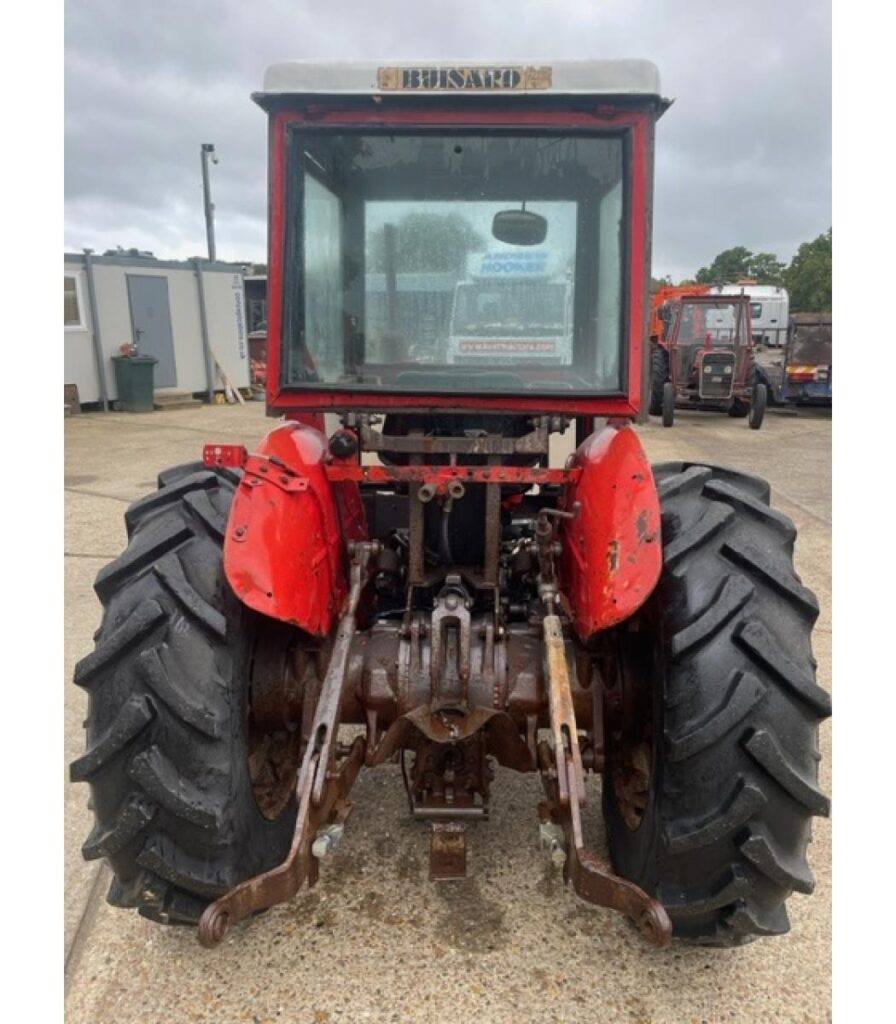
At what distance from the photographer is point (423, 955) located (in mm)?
2318

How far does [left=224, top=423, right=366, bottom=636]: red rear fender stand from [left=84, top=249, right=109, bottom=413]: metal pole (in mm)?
13017

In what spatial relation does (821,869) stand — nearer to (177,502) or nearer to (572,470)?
(572,470)

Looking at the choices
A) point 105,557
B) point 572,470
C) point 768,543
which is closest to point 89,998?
point 572,470

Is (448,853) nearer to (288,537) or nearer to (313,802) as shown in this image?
(313,802)

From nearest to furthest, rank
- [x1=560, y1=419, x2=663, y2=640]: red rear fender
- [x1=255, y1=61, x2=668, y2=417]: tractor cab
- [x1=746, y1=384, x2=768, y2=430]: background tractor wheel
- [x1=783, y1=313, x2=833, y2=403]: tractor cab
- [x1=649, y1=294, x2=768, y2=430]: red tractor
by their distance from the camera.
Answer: [x1=560, y1=419, x2=663, y2=640]: red rear fender < [x1=255, y1=61, x2=668, y2=417]: tractor cab < [x1=746, y1=384, x2=768, y2=430]: background tractor wheel < [x1=649, y1=294, x2=768, y2=430]: red tractor < [x1=783, y1=313, x2=833, y2=403]: tractor cab

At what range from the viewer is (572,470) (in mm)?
2613

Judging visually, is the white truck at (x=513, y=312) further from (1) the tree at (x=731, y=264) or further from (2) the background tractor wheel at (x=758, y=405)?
(1) the tree at (x=731, y=264)

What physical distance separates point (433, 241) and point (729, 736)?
1597 mm

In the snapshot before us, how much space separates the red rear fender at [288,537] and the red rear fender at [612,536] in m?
0.75

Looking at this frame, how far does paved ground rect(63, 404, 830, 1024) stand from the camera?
2164 mm

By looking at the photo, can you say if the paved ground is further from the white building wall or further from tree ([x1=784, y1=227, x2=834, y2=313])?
tree ([x1=784, y1=227, x2=834, y2=313])

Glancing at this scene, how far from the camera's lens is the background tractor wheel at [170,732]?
1.98 metres

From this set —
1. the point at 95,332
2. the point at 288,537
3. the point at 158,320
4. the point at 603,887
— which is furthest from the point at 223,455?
the point at 158,320

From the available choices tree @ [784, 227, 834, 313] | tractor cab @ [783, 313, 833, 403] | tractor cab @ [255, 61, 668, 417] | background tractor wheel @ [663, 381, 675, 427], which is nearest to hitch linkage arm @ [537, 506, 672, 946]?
tractor cab @ [255, 61, 668, 417]
